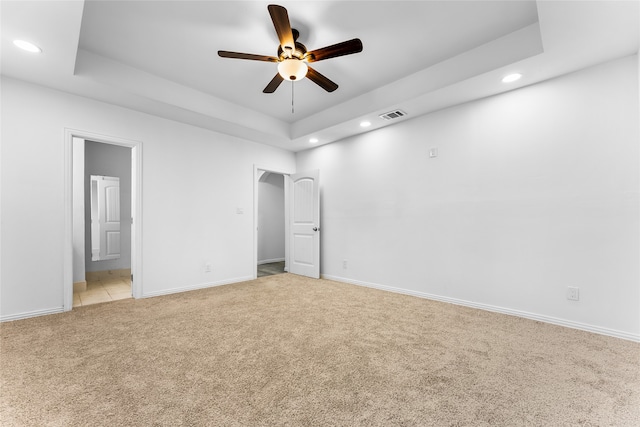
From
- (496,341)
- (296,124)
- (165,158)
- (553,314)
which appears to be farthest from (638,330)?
(165,158)

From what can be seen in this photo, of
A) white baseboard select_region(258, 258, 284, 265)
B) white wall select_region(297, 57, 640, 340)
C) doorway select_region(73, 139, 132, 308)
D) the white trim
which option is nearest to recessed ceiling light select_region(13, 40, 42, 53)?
doorway select_region(73, 139, 132, 308)

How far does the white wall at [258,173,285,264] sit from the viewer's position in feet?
22.3

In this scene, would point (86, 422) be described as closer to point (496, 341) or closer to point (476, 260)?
point (496, 341)

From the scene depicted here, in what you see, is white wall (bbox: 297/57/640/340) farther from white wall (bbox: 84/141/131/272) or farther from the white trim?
white wall (bbox: 84/141/131/272)

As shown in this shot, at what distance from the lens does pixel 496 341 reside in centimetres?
221

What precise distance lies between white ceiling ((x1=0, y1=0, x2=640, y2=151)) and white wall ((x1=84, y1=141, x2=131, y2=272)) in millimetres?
2023

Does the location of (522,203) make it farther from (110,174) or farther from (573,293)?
(110,174)

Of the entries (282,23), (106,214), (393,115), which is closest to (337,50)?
(282,23)

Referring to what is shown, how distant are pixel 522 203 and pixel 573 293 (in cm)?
95

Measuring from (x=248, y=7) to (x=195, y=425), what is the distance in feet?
9.15

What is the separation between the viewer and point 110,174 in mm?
4781

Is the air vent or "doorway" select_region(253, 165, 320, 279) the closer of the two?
the air vent

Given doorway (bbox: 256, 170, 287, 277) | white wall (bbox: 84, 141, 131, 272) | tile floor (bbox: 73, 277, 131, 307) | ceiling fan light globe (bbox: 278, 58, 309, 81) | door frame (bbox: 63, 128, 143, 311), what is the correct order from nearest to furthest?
1. ceiling fan light globe (bbox: 278, 58, 309, 81)
2. door frame (bbox: 63, 128, 143, 311)
3. tile floor (bbox: 73, 277, 131, 307)
4. white wall (bbox: 84, 141, 131, 272)
5. doorway (bbox: 256, 170, 287, 277)

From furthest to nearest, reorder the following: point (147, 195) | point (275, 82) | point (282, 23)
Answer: point (147, 195)
point (275, 82)
point (282, 23)
